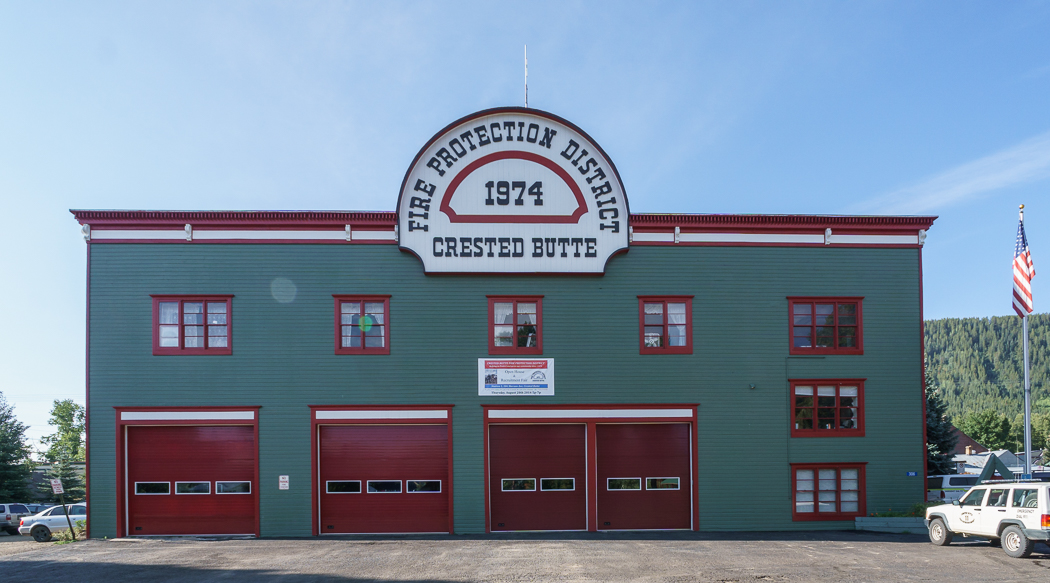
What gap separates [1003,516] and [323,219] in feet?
64.2

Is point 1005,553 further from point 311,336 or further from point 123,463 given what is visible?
point 123,463

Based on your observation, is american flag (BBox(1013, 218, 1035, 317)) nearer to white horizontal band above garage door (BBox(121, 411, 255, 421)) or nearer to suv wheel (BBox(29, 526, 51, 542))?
white horizontal band above garage door (BBox(121, 411, 255, 421))

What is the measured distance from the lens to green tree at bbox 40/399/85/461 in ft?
269

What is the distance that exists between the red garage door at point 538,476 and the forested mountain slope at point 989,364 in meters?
162

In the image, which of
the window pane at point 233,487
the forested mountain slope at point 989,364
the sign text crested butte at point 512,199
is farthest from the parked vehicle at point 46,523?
the forested mountain slope at point 989,364

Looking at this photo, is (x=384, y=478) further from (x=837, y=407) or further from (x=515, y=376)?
(x=837, y=407)

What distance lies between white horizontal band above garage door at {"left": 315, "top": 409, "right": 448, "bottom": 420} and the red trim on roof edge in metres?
5.68

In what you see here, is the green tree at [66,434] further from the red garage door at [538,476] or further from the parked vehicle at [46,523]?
the red garage door at [538,476]

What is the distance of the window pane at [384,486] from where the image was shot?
71.2 feet

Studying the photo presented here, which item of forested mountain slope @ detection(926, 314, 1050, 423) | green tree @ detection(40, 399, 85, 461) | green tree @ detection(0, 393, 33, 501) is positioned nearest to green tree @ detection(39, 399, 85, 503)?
green tree @ detection(40, 399, 85, 461)

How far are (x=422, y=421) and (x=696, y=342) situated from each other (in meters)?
8.81

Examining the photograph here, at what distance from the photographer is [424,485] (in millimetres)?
21688

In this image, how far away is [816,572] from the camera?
14.9 m

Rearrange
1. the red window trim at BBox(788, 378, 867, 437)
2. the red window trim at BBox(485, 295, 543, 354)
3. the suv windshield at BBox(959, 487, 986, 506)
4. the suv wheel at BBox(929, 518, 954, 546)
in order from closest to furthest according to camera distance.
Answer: the suv windshield at BBox(959, 487, 986, 506) < the suv wheel at BBox(929, 518, 954, 546) < the red window trim at BBox(485, 295, 543, 354) < the red window trim at BBox(788, 378, 867, 437)
